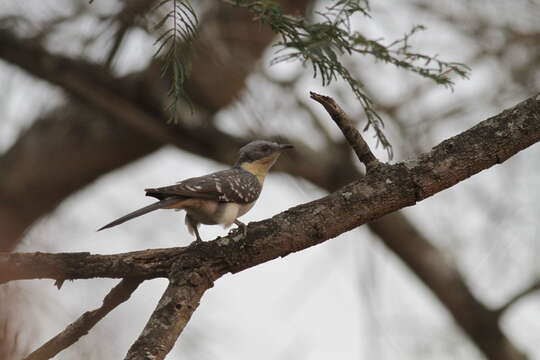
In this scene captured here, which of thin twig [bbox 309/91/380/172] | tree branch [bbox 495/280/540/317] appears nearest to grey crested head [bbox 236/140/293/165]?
thin twig [bbox 309/91/380/172]

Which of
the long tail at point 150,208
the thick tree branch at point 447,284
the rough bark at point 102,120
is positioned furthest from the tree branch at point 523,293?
the long tail at point 150,208

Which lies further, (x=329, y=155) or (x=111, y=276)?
(x=329, y=155)

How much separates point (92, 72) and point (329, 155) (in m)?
2.34

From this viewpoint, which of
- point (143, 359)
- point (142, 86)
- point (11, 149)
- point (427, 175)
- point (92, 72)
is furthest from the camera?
point (11, 149)

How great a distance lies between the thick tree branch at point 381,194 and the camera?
290 centimetres

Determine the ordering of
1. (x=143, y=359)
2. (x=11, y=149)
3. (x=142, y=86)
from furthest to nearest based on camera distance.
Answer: (x=11, y=149)
(x=142, y=86)
(x=143, y=359)

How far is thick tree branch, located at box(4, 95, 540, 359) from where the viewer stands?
114 inches

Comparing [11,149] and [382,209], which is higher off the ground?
[11,149]

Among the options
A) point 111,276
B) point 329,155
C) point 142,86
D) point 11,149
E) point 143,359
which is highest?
point 11,149

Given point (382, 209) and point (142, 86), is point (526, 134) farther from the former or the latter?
point (142, 86)

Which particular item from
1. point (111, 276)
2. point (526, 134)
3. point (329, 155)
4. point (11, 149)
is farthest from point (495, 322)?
point (11, 149)

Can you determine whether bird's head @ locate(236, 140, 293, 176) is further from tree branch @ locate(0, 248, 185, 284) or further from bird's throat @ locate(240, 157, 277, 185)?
tree branch @ locate(0, 248, 185, 284)

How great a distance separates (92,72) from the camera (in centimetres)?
622

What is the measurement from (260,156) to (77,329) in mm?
2602
